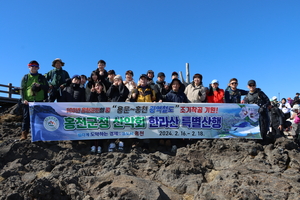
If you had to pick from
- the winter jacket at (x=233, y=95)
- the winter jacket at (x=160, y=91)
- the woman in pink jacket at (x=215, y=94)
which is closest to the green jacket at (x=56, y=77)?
the winter jacket at (x=160, y=91)

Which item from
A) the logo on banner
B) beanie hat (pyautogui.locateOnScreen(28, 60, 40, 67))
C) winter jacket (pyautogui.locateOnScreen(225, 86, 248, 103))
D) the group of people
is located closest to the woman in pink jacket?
the group of people

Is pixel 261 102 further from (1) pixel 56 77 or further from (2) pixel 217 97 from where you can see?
(1) pixel 56 77

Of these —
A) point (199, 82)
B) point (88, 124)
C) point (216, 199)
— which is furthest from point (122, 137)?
point (216, 199)

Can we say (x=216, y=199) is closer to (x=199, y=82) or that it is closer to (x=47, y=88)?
(x=199, y=82)

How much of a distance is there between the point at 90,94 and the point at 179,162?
3.15 m

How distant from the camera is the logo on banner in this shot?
19.3ft

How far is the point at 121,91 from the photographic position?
622 cm

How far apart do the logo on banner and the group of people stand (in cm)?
60

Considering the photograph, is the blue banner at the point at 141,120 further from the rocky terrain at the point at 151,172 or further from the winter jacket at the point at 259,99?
the rocky terrain at the point at 151,172

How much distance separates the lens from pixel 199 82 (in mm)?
6691

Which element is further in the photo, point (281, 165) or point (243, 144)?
point (243, 144)

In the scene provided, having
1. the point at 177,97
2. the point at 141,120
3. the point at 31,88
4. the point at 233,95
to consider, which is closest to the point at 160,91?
the point at 177,97

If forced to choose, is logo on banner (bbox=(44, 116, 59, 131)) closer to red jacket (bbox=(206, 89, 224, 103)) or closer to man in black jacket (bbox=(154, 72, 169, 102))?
man in black jacket (bbox=(154, 72, 169, 102))

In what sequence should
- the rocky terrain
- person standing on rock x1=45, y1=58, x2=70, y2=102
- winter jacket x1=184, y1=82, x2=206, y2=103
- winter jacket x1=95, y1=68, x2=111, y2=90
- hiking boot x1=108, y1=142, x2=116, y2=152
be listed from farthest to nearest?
person standing on rock x1=45, y1=58, x2=70, y2=102, winter jacket x1=95, y1=68, x2=111, y2=90, winter jacket x1=184, y1=82, x2=206, y2=103, hiking boot x1=108, y1=142, x2=116, y2=152, the rocky terrain
